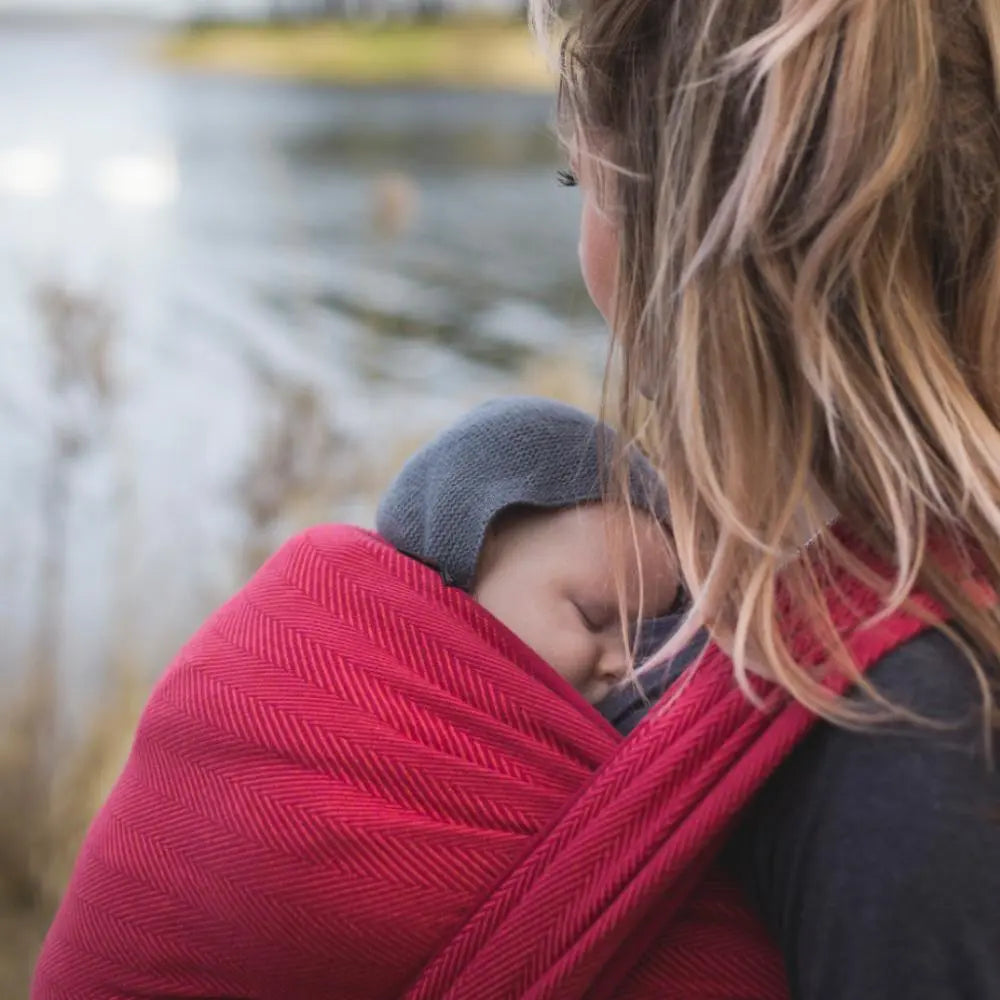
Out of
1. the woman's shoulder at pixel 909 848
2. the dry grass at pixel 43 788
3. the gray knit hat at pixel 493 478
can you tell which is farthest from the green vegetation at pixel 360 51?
the woman's shoulder at pixel 909 848

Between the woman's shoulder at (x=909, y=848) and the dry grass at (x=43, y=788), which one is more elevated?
the woman's shoulder at (x=909, y=848)

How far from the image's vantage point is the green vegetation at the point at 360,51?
1.85 m

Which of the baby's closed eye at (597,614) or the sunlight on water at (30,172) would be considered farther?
the sunlight on water at (30,172)

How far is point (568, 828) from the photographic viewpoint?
2.15 feet

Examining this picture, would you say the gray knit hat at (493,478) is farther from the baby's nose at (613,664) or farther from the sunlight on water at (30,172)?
the sunlight on water at (30,172)

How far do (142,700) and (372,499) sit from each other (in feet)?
1.50

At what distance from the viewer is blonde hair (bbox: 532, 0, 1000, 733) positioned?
1.89 ft

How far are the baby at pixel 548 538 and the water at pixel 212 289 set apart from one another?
0.99 meters

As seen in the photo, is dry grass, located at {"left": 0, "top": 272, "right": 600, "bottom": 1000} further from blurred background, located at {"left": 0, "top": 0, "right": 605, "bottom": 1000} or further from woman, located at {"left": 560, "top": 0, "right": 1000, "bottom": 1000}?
woman, located at {"left": 560, "top": 0, "right": 1000, "bottom": 1000}

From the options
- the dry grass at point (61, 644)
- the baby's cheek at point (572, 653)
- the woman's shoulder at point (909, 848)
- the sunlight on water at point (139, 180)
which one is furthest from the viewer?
A: the sunlight on water at point (139, 180)

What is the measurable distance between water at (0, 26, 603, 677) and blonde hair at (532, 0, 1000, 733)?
1.18 metres

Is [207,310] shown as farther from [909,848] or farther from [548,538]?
[909,848]

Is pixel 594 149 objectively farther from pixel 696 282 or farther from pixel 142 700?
pixel 142 700

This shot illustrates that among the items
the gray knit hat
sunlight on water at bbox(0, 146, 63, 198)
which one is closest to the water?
sunlight on water at bbox(0, 146, 63, 198)
